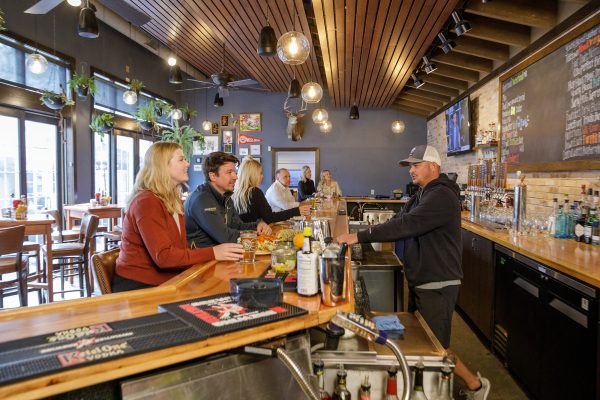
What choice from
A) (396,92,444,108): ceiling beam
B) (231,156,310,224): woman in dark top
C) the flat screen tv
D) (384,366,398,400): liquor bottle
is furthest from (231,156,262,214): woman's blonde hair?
(396,92,444,108): ceiling beam

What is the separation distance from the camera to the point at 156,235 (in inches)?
76.5

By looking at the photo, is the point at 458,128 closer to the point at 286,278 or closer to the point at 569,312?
the point at 569,312

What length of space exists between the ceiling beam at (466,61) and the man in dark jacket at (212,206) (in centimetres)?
508

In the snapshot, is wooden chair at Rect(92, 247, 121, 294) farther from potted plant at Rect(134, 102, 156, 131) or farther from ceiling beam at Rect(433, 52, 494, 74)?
potted plant at Rect(134, 102, 156, 131)

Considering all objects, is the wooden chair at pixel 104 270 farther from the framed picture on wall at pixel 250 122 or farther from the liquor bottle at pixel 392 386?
the framed picture on wall at pixel 250 122

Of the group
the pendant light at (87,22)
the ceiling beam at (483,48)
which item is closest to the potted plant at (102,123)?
the pendant light at (87,22)

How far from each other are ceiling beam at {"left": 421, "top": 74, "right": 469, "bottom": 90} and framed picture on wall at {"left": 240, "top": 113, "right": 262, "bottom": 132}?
5.31 metres

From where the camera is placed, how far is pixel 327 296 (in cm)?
138

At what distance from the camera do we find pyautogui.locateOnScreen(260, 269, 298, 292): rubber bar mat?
154cm

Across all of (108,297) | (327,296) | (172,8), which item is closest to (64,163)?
(172,8)

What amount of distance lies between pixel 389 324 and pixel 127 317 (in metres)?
1.27

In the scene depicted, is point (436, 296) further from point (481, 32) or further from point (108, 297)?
point (481, 32)

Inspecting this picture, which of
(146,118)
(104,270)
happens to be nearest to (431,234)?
(104,270)

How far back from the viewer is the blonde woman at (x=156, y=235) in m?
1.95
